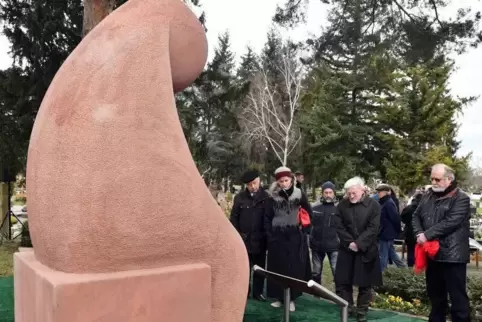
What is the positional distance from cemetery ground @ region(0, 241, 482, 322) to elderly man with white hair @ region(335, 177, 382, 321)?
0.39m

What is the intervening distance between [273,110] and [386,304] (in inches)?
968

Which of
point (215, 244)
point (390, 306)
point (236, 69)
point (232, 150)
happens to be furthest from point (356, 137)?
point (215, 244)

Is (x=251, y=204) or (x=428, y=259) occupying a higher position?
(x=251, y=204)

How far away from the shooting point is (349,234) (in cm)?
544

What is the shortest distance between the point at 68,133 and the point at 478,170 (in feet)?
202

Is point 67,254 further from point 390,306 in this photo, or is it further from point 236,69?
point 236,69

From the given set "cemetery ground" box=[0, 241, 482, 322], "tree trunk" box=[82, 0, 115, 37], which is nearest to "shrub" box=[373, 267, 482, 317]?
"cemetery ground" box=[0, 241, 482, 322]

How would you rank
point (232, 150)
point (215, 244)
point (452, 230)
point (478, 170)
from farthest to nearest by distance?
point (478, 170), point (232, 150), point (452, 230), point (215, 244)

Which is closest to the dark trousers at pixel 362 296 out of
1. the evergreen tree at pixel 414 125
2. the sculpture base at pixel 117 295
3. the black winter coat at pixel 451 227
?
the black winter coat at pixel 451 227

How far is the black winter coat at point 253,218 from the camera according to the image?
19.8ft

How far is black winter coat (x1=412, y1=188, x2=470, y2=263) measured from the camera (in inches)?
175

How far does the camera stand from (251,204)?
239 inches

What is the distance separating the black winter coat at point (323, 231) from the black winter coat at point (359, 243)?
4.32ft

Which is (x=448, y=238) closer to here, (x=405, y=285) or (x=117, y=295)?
(x=405, y=285)
